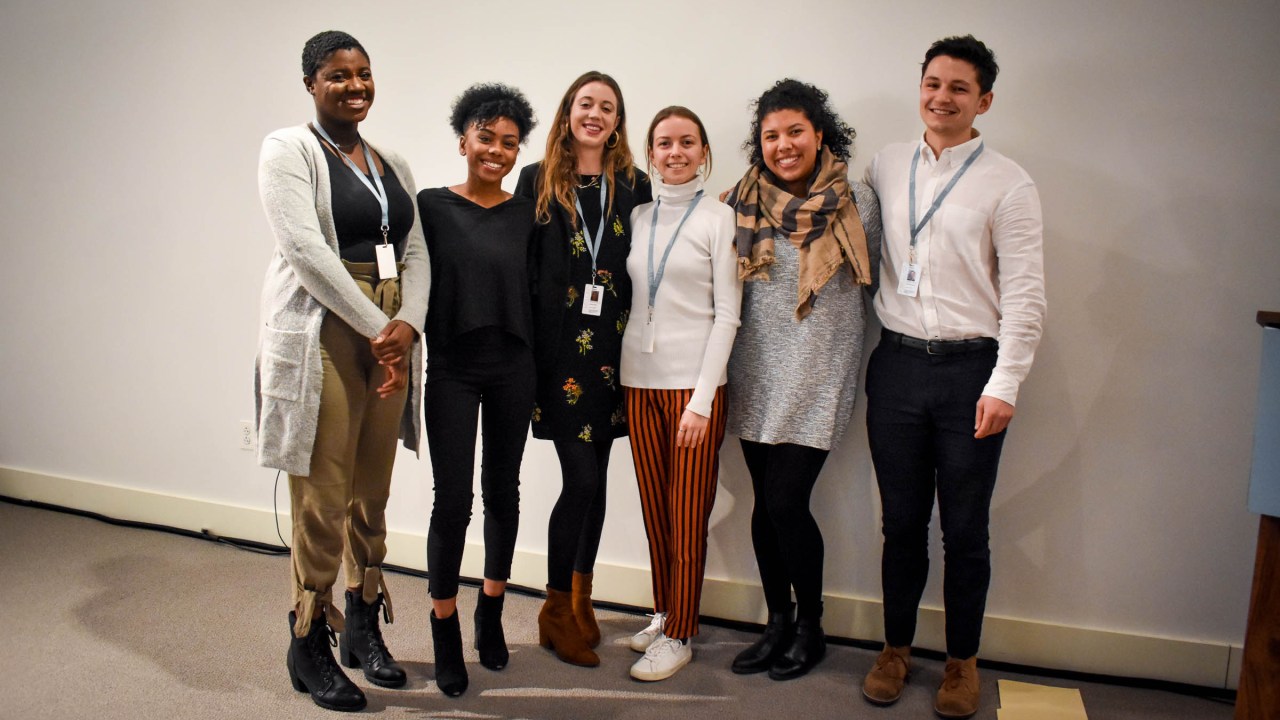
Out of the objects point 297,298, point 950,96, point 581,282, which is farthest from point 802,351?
point 297,298

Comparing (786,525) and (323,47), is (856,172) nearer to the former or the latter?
(786,525)

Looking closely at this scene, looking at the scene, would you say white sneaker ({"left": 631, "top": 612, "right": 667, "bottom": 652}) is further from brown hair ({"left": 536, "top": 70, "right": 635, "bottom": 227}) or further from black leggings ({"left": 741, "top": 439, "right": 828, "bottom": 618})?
brown hair ({"left": 536, "top": 70, "right": 635, "bottom": 227})

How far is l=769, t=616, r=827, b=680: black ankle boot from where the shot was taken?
240 cm

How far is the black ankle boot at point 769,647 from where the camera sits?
7.97ft

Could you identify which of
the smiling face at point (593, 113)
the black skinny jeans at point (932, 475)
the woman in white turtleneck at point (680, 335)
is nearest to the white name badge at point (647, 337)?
the woman in white turtleneck at point (680, 335)

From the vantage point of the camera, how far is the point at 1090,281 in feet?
7.95

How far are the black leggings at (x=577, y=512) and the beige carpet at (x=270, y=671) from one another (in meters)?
0.29

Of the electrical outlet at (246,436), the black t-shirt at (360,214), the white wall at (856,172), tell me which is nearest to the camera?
the black t-shirt at (360,214)

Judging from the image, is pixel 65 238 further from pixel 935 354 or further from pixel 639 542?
pixel 935 354

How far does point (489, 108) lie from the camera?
7.03 feet

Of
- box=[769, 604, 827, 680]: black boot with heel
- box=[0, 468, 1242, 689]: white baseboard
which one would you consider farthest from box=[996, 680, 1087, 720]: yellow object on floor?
box=[769, 604, 827, 680]: black boot with heel

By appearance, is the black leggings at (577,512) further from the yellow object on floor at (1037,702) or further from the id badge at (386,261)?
the yellow object on floor at (1037,702)

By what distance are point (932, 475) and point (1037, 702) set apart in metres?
0.71

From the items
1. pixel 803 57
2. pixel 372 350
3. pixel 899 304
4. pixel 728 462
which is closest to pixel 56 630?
pixel 372 350
